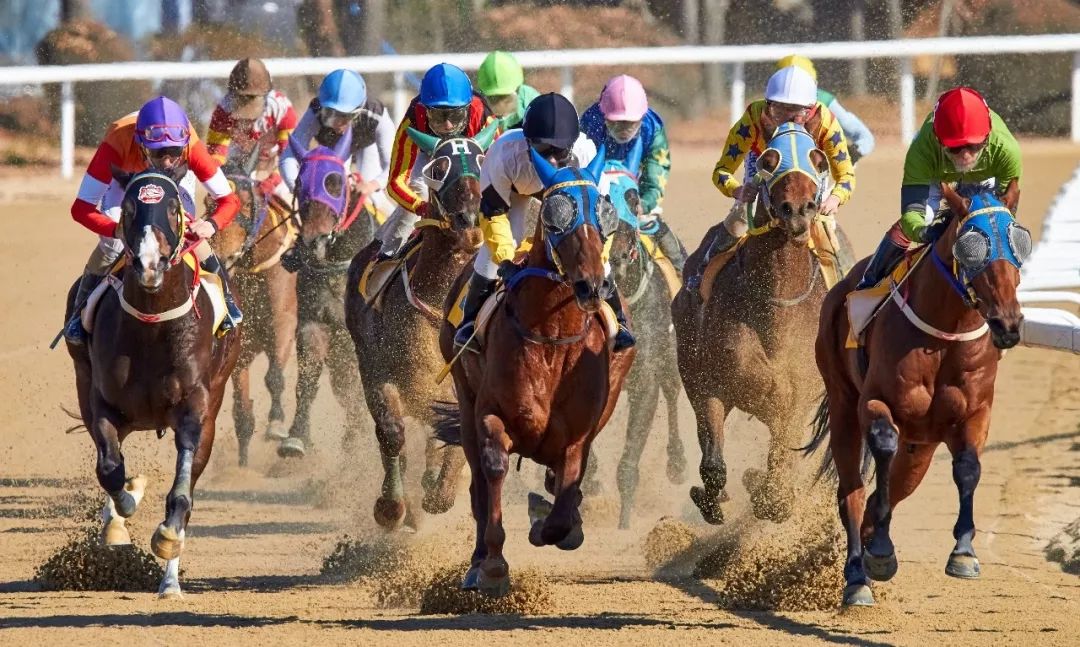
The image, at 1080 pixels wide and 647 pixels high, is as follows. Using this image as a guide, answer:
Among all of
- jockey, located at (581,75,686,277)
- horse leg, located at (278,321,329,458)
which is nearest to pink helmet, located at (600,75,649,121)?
jockey, located at (581,75,686,277)

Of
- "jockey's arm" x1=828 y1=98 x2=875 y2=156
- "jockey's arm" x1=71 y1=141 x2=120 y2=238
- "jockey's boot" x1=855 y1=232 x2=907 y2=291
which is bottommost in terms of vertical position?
"jockey's boot" x1=855 y1=232 x2=907 y2=291

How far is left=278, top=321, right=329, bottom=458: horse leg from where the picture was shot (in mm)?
11508

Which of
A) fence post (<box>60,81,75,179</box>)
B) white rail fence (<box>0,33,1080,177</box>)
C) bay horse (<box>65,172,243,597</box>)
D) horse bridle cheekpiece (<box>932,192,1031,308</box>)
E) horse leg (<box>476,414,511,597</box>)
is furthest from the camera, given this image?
fence post (<box>60,81,75,179</box>)

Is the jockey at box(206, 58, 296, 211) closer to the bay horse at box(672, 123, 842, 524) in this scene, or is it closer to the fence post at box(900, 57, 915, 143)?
the bay horse at box(672, 123, 842, 524)

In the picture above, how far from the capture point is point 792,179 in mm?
8906

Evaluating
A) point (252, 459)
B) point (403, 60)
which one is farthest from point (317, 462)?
point (403, 60)

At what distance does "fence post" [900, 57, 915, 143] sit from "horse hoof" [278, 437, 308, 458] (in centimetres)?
934

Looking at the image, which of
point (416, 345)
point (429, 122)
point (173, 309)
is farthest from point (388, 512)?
point (429, 122)

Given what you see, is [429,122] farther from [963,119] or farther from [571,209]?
[963,119]

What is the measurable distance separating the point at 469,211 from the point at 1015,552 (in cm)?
305

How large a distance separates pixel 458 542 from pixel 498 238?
200 cm

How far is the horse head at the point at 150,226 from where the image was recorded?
8.02 meters

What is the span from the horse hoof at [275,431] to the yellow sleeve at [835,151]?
3925 mm

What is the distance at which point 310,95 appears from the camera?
20.5 m
